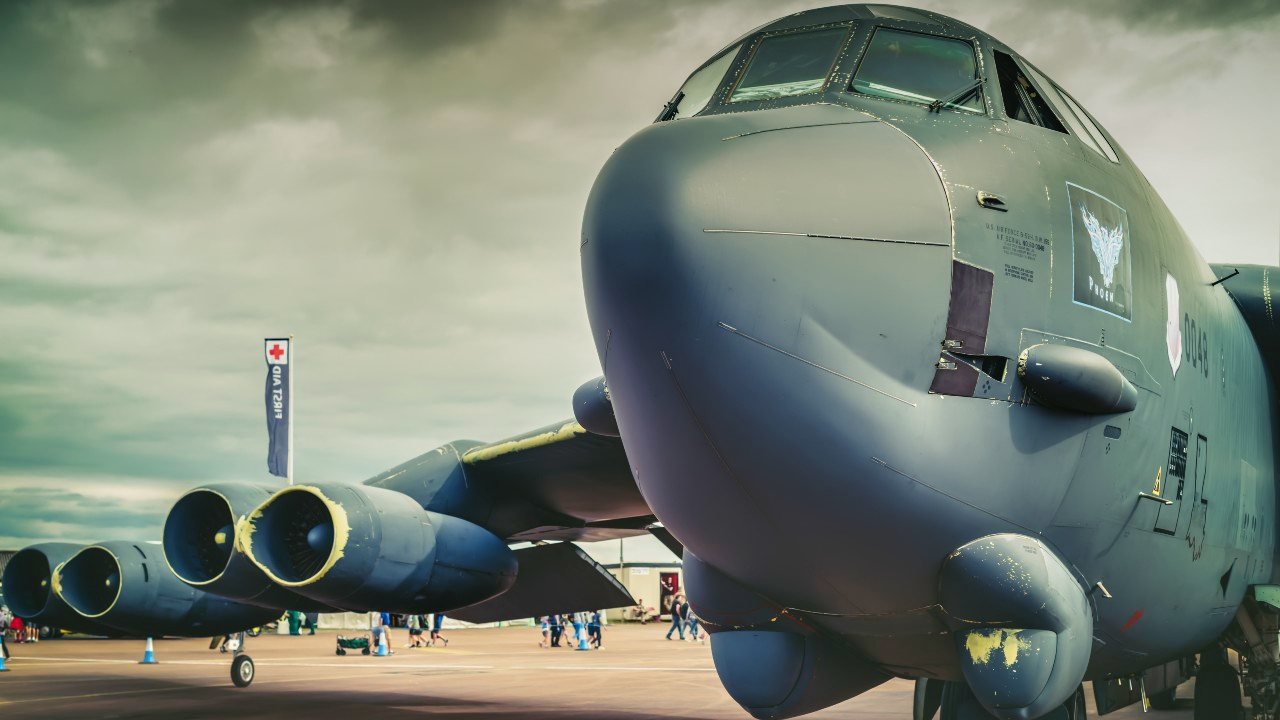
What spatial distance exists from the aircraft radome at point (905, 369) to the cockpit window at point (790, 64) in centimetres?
2

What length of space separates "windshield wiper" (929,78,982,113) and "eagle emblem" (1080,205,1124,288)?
695 millimetres

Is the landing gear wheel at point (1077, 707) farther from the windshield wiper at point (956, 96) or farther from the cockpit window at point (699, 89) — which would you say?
the cockpit window at point (699, 89)

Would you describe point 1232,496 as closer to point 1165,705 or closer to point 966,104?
point 966,104

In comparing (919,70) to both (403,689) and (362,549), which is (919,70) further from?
(403,689)

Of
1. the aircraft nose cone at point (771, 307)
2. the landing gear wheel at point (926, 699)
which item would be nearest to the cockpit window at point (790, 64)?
the aircraft nose cone at point (771, 307)

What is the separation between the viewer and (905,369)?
4.15 m

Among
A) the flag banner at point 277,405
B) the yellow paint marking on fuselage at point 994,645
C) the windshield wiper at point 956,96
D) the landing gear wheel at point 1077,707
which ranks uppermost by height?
the flag banner at point 277,405

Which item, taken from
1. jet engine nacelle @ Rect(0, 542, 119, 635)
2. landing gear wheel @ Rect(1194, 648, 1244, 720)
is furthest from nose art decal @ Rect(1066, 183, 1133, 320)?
jet engine nacelle @ Rect(0, 542, 119, 635)

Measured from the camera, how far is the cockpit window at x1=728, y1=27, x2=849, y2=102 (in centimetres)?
492

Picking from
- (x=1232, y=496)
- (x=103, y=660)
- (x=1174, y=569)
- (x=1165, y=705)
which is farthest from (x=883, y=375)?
(x=103, y=660)

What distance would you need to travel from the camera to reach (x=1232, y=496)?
255 inches

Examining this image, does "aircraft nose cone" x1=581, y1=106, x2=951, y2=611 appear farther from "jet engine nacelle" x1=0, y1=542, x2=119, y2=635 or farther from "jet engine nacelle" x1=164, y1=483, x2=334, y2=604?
"jet engine nacelle" x1=0, y1=542, x2=119, y2=635

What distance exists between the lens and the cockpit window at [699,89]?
17.5ft

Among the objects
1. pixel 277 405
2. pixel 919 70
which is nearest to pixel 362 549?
pixel 919 70
